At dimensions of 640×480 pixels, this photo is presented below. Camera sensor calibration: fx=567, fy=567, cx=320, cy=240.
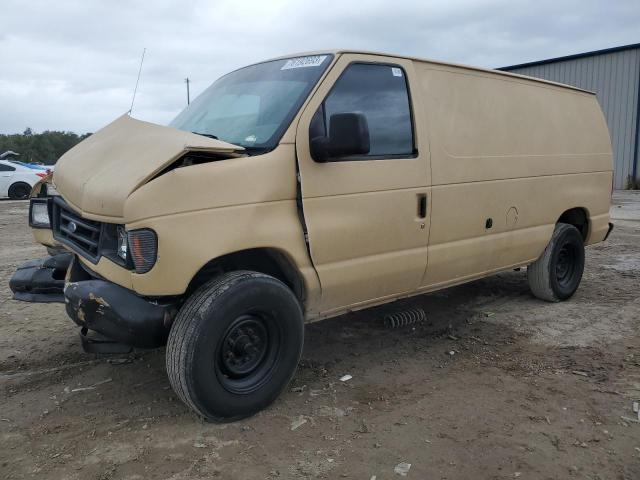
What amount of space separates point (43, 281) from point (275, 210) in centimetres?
176

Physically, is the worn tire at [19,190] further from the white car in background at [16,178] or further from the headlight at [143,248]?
the headlight at [143,248]

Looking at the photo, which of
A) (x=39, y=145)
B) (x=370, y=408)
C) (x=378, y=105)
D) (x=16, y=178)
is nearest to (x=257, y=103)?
(x=378, y=105)

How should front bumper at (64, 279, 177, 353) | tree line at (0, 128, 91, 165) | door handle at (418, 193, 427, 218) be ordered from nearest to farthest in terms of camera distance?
front bumper at (64, 279, 177, 353), door handle at (418, 193, 427, 218), tree line at (0, 128, 91, 165)

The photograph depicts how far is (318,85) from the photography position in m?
3.53

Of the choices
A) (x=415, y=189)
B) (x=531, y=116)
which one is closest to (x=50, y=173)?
(x=415, y=189)

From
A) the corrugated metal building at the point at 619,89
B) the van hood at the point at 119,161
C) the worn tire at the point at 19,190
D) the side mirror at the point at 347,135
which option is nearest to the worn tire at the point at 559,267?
the side mirror at the point at 347,135

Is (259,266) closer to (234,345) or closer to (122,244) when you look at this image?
(234,345)

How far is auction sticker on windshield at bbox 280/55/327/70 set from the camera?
3688mm

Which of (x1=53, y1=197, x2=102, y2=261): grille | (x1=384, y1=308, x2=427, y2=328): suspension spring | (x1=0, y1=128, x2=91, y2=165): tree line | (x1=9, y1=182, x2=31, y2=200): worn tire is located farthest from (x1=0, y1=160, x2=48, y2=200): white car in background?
(x1=0, y1=128, x2=91, y2=165): tree line

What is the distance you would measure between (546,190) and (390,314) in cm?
182

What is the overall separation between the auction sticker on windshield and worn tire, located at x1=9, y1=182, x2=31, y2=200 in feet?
61.1

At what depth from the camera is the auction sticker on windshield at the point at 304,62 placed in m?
3.69

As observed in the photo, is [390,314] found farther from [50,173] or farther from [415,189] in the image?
[50,173]

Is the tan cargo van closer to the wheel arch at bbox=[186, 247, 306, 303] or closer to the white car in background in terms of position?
the wheel arch at bbox=[186, 247, 306, 303]
